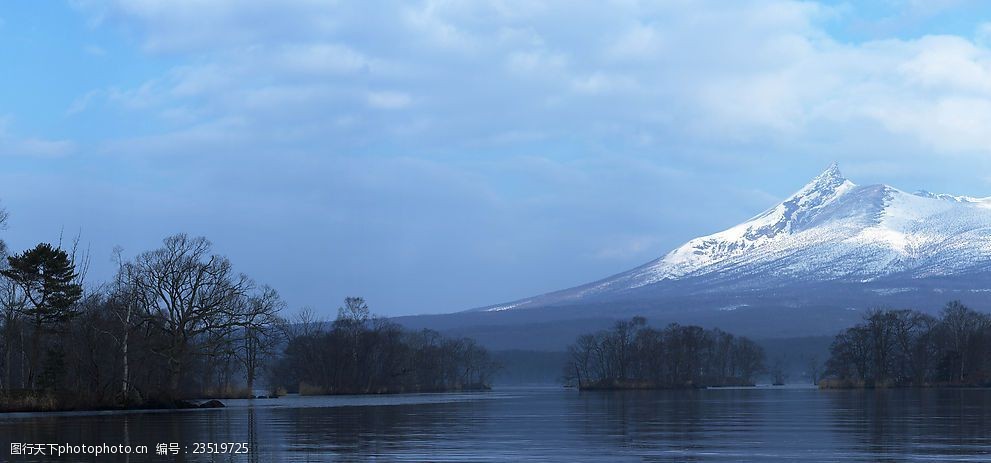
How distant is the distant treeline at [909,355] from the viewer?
12638 centimetres

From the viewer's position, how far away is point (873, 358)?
436ft

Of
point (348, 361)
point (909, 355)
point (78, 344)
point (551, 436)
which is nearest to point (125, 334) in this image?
point (78, 344)

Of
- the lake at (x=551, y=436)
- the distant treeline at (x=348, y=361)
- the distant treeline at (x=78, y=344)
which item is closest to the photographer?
the lake at (x=551, y=436)

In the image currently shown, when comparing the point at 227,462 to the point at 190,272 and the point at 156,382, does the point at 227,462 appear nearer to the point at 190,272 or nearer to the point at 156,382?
the point at 156,382

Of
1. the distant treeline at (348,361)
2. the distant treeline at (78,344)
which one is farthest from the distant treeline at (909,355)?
the distant treeline at (78,344)

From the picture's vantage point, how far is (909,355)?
132000 millimetres

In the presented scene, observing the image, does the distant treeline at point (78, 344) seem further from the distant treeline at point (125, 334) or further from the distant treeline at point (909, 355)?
the distant treeline at point (909, 355)

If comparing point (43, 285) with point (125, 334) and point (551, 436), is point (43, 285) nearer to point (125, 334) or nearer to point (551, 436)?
point (125, 334)

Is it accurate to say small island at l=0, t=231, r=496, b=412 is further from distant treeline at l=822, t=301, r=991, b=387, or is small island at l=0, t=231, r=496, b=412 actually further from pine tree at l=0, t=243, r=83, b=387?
distant treeline at l=822, t=301, r=991, b=387

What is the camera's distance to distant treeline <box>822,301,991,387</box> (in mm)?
126375

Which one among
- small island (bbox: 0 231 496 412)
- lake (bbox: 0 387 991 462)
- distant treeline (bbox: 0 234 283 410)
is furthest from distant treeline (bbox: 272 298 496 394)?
lake (bbox: 0 387 991 462)

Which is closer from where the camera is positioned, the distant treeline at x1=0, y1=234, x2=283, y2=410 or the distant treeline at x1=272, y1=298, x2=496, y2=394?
the distant treeline at x1=0, y1=234, x2=283, y2=410

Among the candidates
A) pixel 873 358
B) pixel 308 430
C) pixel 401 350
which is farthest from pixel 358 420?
pixel 873 358

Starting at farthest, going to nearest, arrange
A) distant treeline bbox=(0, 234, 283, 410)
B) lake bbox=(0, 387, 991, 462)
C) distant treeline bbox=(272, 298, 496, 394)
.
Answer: distant treeline bbox=(272, 298, 496, 394)
distant treeline bbox=(0, 234, 283, 410)
lake bbox=(0, 387, 991, 462)
